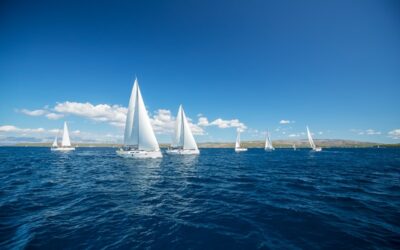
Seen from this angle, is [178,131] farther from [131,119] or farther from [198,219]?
[198,219]

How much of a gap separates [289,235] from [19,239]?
12.3 metres

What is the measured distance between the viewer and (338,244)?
7.81m

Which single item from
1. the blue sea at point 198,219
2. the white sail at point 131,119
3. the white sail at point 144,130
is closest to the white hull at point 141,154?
the white sail at point 144,130

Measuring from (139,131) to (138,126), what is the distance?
1512 millimetres

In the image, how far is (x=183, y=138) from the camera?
220 ft

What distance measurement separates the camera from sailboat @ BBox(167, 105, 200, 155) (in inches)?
2611

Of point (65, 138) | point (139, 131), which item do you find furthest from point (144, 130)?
point (65, 138)

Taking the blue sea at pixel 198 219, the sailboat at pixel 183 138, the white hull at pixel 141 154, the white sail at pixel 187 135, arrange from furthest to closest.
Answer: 1. the sailboat at pixel 183 138
2. the white sail at pixel 187 135
3. the white hull at pixel 141 154
4. the blue sea at pixel 198 219

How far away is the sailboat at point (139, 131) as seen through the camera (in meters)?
47.3

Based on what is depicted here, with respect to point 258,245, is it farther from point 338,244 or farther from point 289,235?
point 338,244

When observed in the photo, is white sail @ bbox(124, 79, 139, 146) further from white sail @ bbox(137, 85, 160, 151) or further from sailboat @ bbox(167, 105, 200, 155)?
sailboat @ bbox(167, 105, 200, 155)

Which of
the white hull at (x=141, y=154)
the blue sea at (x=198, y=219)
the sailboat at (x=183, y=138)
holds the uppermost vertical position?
the sailboat at (x=183, y=138)

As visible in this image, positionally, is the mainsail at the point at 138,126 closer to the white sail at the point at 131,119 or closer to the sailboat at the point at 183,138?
the white sail at the point at 131,119

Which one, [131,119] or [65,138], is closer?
[131,119]
